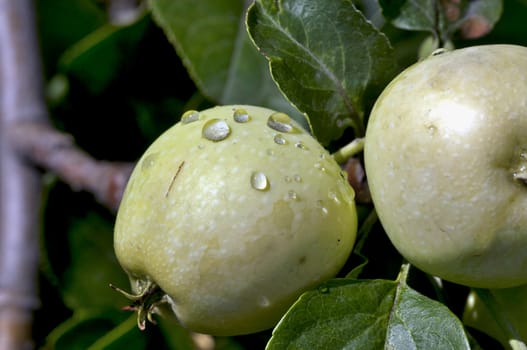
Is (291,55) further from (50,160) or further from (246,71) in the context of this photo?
(50,160)

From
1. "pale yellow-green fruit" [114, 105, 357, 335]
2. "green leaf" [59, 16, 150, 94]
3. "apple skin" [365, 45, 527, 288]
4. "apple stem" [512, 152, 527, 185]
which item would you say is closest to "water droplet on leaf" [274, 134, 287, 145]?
"pale yellow-green fruit" [114, 105, 357, 335]

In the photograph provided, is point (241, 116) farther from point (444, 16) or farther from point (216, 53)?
point (216, 53)

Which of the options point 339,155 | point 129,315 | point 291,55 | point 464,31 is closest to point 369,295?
point 339,155

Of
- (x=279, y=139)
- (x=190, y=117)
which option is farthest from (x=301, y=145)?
(x=190, y=117)

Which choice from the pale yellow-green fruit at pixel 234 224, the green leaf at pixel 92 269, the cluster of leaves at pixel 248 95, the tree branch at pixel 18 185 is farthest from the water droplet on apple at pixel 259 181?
the tree branch at pixel 18 185

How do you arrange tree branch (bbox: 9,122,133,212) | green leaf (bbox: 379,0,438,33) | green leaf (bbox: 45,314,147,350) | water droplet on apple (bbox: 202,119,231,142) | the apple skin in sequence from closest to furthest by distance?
the apple skin
water droplet on apple (bbox: 202,119,231,142)
green leaf (bbox: 379,0,438,33)
green leaf (bbox: 45,314,147,350)
tree branch (bbox: 9,122,133,212)

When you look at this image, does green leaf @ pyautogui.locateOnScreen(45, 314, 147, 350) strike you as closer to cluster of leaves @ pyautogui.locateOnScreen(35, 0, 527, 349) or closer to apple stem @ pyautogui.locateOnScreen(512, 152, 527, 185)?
cluster of leaves @ pyautogui.locateOnScreen(35, 0, 527, 349)
